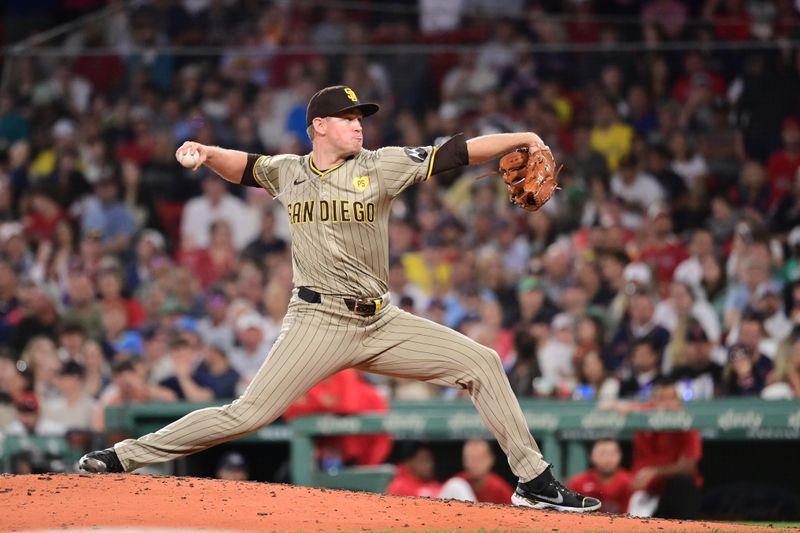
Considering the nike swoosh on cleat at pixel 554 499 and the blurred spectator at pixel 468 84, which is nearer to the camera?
the nike swoosh on cleat at pixel 554 499

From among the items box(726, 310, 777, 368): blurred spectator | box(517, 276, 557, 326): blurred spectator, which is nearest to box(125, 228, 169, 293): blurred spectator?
box(517, 276, 557, 326): blurred spectator

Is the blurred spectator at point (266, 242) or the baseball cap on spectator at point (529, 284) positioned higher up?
the blurred spectator at point (266, 242)

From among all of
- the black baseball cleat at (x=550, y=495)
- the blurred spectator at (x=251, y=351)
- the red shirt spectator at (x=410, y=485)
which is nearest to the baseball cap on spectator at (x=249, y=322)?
the blurred spectator at (x=251, y=351)

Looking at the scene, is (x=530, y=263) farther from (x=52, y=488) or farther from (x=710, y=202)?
(x=52, y=488)

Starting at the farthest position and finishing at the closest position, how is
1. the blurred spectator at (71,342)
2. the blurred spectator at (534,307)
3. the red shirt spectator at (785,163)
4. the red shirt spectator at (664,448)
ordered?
1. the blurred spectator at (71,342)
2. the red shirt spectator at (785,163)
3. the blurred spectator at (534,307)
4. the red shirt spectator at (664,448)

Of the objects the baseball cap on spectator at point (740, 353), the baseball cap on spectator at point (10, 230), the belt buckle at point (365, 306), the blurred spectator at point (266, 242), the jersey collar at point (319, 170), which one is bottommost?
the baseball cap on spectator at point (740, 353)

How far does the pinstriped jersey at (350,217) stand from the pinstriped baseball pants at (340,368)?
0.11 meters

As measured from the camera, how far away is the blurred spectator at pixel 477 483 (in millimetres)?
7629

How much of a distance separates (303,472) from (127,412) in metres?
1.31

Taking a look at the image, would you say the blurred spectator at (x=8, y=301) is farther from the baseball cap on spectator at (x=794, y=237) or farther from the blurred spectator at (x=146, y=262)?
the baseball cap on spectator at (x=794, y=237)

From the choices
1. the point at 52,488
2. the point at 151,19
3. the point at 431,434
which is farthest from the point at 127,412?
the point at 151,19

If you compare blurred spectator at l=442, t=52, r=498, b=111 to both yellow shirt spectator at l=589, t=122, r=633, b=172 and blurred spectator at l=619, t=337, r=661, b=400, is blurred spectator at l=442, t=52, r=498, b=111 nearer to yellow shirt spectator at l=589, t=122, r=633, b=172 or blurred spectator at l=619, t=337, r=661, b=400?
yellow shirt spectator at l=589, t=122, r=633, b=172

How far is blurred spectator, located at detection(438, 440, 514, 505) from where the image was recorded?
25.0 feet

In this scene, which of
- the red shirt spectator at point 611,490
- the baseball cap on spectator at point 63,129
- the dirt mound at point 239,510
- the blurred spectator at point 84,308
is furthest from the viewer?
the baseball cap on spectator at point 63,129
